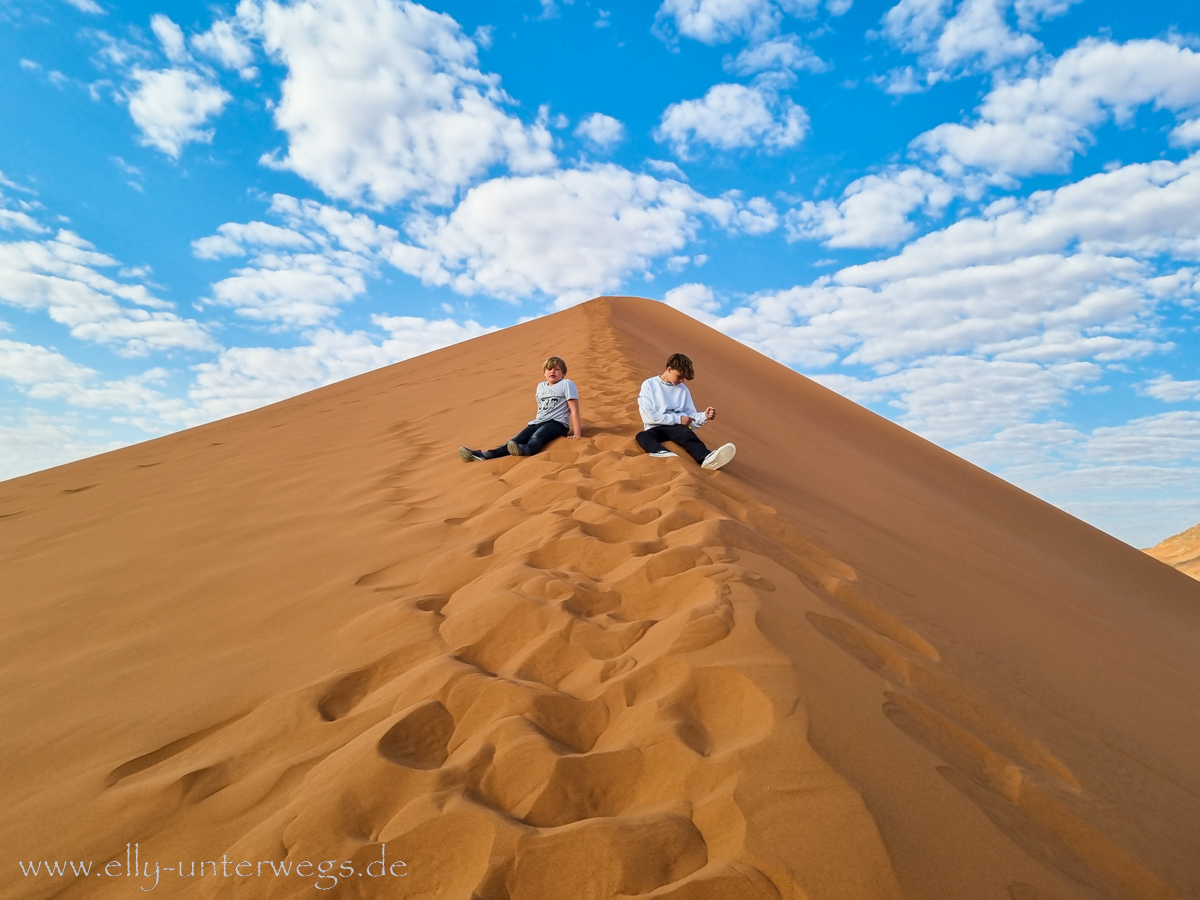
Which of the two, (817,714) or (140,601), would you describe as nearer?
(817,714)

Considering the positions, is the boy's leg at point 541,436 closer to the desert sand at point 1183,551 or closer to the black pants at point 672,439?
the black pants at point 672,439

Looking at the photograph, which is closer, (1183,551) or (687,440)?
(687,440)

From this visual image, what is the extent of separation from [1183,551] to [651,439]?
2234cm

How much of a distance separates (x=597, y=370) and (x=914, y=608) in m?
5.08

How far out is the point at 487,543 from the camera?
3.15 m

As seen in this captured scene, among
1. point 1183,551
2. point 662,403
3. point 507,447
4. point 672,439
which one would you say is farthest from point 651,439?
point 1183,551

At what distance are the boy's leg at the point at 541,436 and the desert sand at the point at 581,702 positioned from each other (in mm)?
196

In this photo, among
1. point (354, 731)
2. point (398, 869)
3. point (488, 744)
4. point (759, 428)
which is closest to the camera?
point (398, 869)

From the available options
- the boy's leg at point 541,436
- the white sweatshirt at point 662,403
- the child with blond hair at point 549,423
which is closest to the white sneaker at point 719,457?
the white sweatshirt at point 662,403

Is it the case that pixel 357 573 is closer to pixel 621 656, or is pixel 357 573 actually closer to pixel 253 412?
pixel 621 656

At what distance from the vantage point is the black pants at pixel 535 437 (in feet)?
15.3

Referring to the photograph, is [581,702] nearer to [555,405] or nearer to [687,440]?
[687,440]

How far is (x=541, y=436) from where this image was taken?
4.72 meters

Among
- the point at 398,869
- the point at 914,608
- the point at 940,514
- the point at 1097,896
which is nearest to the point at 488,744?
the point at 398,869
